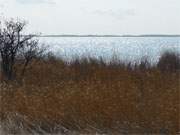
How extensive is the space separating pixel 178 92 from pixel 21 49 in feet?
21.2

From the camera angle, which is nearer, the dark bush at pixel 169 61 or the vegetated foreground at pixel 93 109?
the vegetated foreground at pixel 93 109

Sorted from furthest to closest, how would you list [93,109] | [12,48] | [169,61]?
[169,61] < [12,48] < [93,109]

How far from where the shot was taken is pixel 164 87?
1035 cm

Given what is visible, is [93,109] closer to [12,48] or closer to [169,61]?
[12,48]

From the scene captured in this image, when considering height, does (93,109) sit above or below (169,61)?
below

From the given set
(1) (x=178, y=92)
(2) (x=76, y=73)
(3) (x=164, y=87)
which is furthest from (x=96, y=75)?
(1) (x=178, y=92)

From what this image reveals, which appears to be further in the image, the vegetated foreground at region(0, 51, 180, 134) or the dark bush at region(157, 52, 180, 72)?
the dark bush at region(157, 52, 180, 72)

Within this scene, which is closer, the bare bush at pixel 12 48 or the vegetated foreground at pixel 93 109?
the vegetated foreground at pixel 93 109

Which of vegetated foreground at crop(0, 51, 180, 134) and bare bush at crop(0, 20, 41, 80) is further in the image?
bare bush at crop(0, 20, 41, 80)

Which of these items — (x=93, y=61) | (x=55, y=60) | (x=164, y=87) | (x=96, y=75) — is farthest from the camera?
(x=55, y=60)

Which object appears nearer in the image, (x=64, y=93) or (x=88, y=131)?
(x=88, y=131)

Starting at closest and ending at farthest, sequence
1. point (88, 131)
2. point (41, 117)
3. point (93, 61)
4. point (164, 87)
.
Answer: point (88, 131)
point (41, 117)
point (164, 87)
point (93, 61)

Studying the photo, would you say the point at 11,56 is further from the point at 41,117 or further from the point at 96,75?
the point at 41,117

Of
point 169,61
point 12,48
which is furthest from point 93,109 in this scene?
point 169,61
